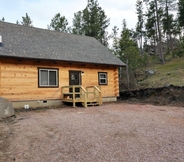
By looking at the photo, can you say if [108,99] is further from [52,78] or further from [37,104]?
[37,104]

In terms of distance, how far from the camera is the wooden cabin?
33.3ft

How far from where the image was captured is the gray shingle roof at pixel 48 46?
10.6 m

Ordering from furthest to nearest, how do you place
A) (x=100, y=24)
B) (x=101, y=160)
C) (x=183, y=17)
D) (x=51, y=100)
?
(x=100, y=24) → (x=183, y=17) → (x=51, y=100) → (x=101, y=160)

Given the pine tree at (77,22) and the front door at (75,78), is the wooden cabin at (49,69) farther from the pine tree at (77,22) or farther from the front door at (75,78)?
the pine tree at (77,22)

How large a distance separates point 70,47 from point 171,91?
745 centimetres

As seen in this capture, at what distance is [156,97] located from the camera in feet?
43.3

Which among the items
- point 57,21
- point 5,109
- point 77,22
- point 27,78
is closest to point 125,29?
point 77,22

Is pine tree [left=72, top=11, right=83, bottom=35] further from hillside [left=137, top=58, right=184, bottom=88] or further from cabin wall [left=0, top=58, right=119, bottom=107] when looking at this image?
cabin wall [left=0, top=58, right=119, bottom=107]

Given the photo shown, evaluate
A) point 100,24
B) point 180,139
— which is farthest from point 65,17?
point 180,139

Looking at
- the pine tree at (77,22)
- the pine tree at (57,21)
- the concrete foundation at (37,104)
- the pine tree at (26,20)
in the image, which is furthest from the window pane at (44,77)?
the pine tree at (26,20)

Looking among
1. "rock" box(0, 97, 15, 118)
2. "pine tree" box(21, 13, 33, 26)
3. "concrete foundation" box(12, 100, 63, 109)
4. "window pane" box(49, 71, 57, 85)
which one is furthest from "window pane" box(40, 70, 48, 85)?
"pine tree" box(21, 13, 33, 26)

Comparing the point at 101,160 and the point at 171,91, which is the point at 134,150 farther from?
the point at 171,91

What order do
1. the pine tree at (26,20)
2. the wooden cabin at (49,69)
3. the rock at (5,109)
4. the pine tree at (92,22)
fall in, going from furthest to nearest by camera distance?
the pine tree at (26,20) → the pine tree at (92,22) → the wooden cabin at (49,69) → the rock at (5,109)

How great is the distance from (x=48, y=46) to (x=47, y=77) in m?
2.25
